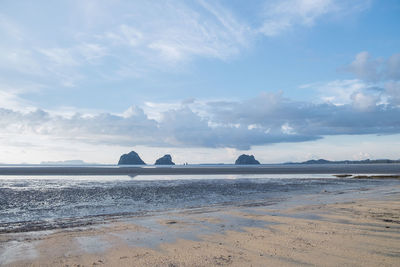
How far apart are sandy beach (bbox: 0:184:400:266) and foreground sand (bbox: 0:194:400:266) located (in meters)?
0.03

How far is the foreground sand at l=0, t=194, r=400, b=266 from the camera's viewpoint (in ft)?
30.3

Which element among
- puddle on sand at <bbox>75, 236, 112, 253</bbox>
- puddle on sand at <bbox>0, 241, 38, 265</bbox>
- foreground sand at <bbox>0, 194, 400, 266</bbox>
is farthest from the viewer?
puddle on sand at <bbox>75, 236, 112, 253</bbox>

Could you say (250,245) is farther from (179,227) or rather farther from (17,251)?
(17,251)

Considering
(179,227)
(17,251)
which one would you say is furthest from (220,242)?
(17,251)

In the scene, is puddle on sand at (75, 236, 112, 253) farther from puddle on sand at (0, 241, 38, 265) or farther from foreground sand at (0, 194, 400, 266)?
puddle on sand at (0, 241, 38, 265)

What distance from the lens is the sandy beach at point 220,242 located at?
30.6 feet

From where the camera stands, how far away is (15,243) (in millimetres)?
11906

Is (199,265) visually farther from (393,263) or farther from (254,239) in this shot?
(393,263)

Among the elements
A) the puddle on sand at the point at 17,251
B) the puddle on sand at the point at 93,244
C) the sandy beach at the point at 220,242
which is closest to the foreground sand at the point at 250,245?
the sandy beach at the point at 220,242

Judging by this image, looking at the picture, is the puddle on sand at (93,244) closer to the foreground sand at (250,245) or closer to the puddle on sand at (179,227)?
the foreground sand at (250,245)

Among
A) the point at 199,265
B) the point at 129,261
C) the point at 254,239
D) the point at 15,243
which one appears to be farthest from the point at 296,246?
the point at 15,243

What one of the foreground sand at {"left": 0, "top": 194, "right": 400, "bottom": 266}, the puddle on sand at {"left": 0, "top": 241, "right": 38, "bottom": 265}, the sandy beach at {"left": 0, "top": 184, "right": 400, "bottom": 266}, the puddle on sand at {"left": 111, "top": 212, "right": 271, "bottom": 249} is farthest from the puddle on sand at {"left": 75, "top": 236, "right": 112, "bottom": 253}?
the puddle on sand at {"left": 0, "top": 241, "right": 38, "bottom": 265}

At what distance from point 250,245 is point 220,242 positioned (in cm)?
124

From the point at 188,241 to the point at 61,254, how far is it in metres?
4.69
